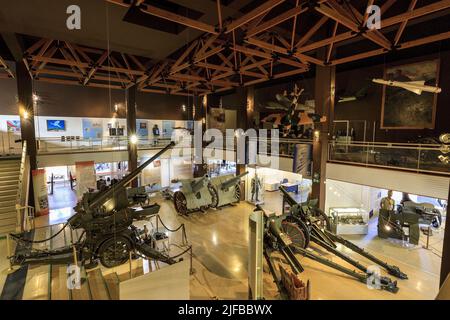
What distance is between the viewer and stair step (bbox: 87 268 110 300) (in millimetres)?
4082

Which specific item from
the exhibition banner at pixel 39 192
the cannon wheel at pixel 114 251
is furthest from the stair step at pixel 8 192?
the cannon wheel at pixel 114 251

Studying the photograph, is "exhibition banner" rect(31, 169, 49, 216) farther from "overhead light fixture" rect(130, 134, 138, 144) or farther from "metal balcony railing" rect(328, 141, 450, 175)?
"metal balcony railing" rect(328, 141, 450, 175)

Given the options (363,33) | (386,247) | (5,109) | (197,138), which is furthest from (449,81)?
(5,109)

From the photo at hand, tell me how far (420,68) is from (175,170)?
513 inches

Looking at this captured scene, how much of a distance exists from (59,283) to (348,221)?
908 centimetres

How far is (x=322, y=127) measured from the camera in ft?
27.2

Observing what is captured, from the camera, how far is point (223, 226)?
9109 mm

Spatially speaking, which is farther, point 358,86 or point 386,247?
point 358,86

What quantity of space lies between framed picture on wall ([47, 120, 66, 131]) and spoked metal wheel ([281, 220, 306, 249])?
44.5 feet

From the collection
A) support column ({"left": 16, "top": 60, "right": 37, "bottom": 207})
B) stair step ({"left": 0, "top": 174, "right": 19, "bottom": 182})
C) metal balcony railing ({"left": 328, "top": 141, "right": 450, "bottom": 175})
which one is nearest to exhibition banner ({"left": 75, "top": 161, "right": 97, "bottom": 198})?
support column ({"left": 16, "top": 60, "right": 37, "bottom": 207})

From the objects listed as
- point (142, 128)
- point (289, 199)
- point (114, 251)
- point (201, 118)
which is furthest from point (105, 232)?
point (142, 128)

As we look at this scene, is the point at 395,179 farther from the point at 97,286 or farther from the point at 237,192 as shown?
the point at 97,286

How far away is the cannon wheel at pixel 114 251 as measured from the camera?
566cm
